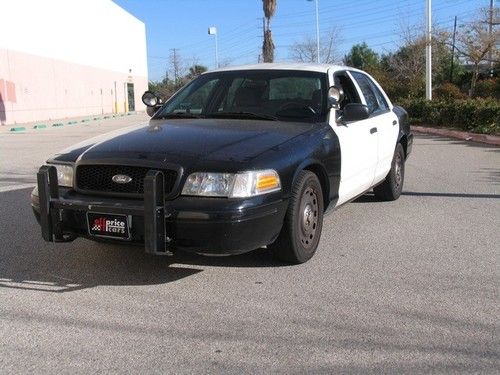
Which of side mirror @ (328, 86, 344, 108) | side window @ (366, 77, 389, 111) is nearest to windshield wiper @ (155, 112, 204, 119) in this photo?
side mirror @ (328, 86, 344, 108)

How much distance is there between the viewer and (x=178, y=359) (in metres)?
3.18

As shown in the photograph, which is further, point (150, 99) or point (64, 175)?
point (150, 99)

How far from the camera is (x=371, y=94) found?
22.0 ft

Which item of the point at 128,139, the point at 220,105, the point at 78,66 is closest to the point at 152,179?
the point at 128,139

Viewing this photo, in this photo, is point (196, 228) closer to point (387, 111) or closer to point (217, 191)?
point (217, 191)

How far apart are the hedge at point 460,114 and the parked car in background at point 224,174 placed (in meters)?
11.1

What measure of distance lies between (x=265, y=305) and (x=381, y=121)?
3273mm

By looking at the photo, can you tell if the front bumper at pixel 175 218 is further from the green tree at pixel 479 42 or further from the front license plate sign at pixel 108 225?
the green tree at pixel 479 42

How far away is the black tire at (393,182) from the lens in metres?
7.14

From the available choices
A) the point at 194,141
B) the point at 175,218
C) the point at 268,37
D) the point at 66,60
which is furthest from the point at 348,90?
the point at 66,60

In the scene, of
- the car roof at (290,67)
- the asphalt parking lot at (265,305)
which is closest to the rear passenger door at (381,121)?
the car roof at (290,67)

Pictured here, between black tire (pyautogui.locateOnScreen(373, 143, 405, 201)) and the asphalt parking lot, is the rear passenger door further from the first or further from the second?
the asphalt parking lot

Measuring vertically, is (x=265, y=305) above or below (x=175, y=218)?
below

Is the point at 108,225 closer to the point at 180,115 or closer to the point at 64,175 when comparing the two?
the point at 64,175
